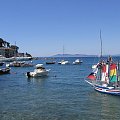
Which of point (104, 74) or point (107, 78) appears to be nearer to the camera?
point (107, 78)

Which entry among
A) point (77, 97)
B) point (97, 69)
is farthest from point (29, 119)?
point (97, 69)

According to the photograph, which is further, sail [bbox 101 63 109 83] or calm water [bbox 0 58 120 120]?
sail [bbox 101 63 109 83]

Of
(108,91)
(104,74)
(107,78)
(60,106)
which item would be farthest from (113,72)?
(60,106)

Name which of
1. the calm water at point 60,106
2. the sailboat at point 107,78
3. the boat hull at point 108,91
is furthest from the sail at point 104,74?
the calm water at point 60,106

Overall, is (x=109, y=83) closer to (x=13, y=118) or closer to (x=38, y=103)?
(x=38, y=103)

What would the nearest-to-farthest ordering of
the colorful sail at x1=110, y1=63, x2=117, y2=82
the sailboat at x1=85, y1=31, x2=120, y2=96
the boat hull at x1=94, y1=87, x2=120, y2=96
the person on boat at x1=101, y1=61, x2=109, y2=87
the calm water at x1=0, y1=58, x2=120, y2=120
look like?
the calm water at x1=0, y1=58, x2=120, y2=120
the boat hull at x1=94, y1=87, x2=120, y2=96
the sailboat at x1=85, y1=31, x2=120, y2=96
the colorful sail at x1=110, y1=63, x2=117, y2=82
the person on boat at x1=101, y1=61, x2=109, y2=87

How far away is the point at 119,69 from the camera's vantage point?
5653 centimetres

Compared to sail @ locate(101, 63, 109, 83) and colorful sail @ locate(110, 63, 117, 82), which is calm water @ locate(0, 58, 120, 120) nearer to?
colorful sail @ locate(110, 63, 117, 82)

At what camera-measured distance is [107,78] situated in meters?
58.8

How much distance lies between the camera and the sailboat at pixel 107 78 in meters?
54.0

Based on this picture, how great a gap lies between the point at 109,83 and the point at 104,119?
21956 millimetres

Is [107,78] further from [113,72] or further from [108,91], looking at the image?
[108,91]

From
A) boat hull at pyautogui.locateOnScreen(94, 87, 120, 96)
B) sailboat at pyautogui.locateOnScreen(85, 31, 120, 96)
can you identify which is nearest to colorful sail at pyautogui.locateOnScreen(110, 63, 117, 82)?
sailboat at pyautogui.locateOnScreen(85, 31, 120, 96)

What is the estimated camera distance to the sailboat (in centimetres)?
5401
